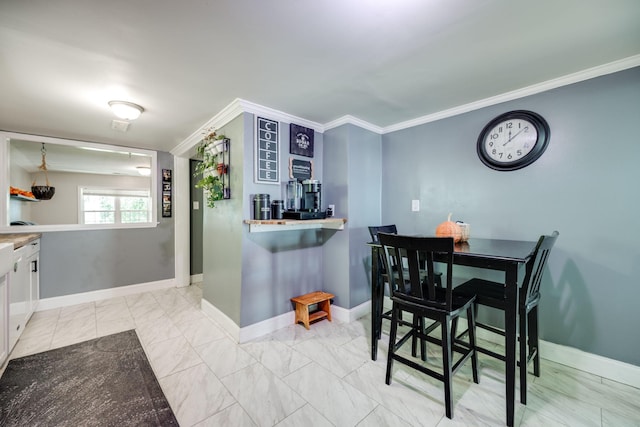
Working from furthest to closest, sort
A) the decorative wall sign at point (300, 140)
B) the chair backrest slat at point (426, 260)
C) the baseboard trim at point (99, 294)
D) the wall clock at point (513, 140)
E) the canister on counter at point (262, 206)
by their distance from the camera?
1. the baseboard trim at point (99, 294)
2. the decorative wall sign at point (300, 140)
3. the canister on counter at point (262, 206)
4. the wall clock at point (513, 140)
5. the chair backrest slat at point (426, 260)

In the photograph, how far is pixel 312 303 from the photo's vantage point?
263 cm

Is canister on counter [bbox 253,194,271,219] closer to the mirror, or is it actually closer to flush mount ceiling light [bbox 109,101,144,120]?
flush mount ceiling light [bbox 109,101,144,120]

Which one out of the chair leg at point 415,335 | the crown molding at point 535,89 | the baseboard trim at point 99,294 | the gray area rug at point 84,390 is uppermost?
the crown molding at point 535,89

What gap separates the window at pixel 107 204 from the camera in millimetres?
4844

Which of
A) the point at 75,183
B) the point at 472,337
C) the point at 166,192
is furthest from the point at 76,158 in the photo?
the point at 472,337

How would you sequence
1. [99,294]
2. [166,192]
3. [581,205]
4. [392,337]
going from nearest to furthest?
[392,337], [581,205], [99,294], [166,192]

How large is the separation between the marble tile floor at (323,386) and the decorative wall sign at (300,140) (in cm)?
186

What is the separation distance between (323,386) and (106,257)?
3603 mm

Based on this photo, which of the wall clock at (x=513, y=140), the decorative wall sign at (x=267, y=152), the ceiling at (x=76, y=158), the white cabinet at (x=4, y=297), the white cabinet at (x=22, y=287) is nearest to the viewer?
the white cabinet at (x=4, y=297)

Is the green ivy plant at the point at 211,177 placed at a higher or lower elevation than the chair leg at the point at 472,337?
higher

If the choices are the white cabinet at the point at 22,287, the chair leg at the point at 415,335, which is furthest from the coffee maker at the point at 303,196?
the white cabinet at the point at 22,287

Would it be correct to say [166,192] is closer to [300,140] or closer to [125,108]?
[125,108]

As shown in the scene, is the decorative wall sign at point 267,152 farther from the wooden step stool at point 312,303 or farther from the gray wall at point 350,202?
the wooden step stool at point 312,303

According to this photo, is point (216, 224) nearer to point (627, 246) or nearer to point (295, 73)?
point (295, 73)
